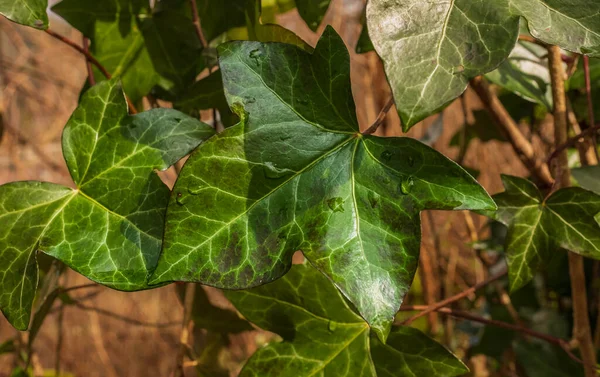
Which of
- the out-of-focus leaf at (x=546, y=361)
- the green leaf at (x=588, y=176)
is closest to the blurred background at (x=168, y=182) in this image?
the out-of-focus leaf at (x=546, y=361)

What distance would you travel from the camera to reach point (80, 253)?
0.45 meters

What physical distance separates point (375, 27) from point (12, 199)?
343 mm

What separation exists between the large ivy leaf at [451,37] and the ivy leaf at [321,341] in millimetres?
262

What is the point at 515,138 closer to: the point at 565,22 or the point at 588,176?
the point at 588,176

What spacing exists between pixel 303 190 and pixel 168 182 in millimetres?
1119

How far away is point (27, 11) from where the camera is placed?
1.47 feet

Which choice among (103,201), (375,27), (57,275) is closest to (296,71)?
(375,27)

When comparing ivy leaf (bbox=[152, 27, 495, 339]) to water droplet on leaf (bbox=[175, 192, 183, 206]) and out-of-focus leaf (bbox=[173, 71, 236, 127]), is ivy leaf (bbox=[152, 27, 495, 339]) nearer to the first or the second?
water droplet on leaf (bbox=[175, 192, 183, 206])

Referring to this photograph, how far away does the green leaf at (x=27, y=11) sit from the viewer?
44 centimetres

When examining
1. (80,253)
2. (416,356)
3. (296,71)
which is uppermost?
(296,71)

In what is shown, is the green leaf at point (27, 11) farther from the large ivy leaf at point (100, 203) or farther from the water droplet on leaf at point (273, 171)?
the water droplet on leaf at point (273, 171)

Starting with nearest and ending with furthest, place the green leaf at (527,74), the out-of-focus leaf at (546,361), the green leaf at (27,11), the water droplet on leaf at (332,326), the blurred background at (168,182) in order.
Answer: the green leaf at (27,11) → the water droplet on leaf at (332,326) → the green leaf at (527,74) → the out-of-focus leaf at (546,361) → the blurred background at (168,182)

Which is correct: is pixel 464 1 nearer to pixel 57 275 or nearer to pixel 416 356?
pixel 416 356

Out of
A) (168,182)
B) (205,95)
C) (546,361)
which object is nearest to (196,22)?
(205,95)
